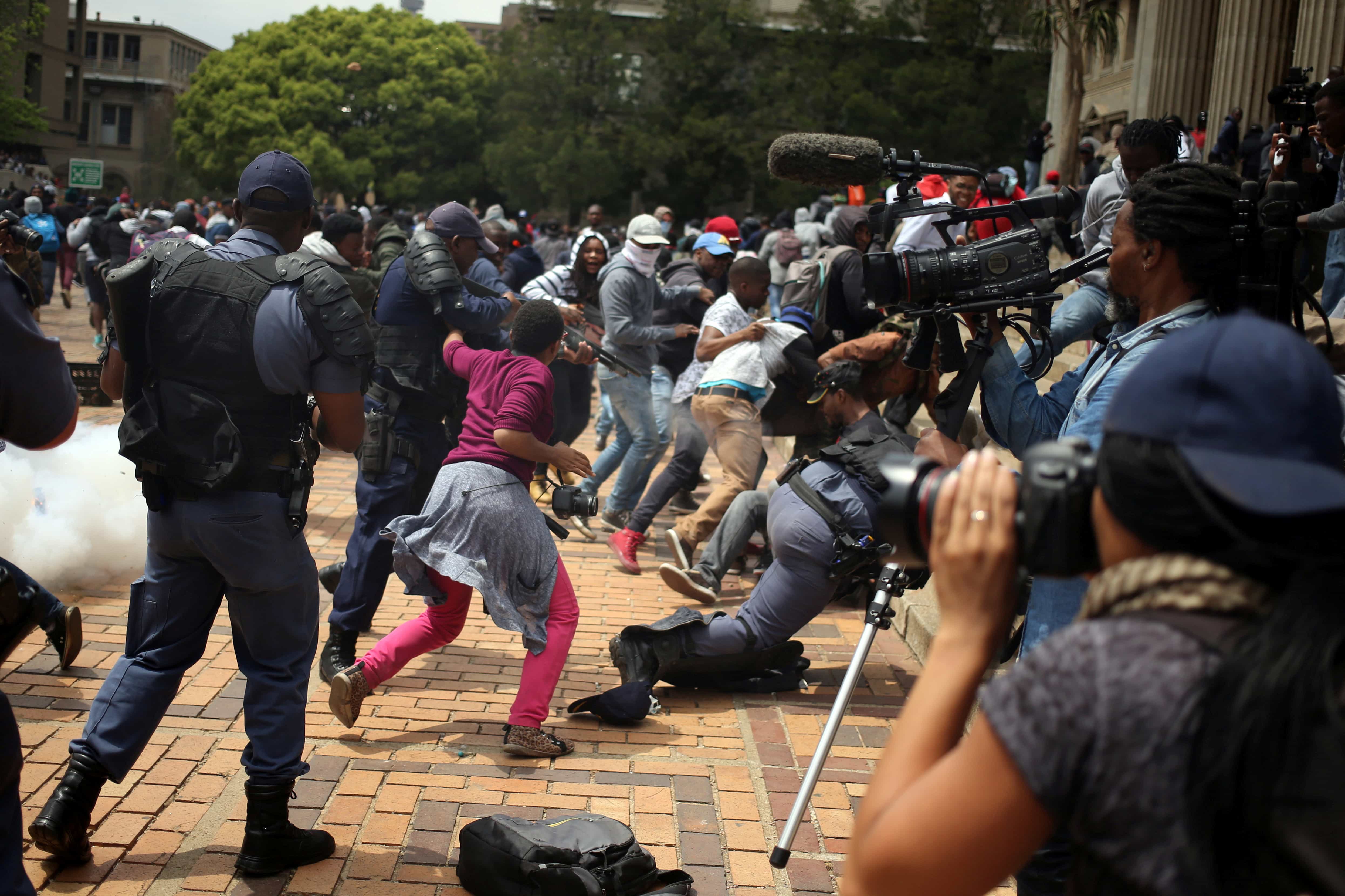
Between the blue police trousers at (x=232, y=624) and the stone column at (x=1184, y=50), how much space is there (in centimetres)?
1851


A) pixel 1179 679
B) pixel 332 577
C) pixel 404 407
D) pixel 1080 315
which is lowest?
pixel 332 577

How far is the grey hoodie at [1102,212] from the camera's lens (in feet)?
13.6

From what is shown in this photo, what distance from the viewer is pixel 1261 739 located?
120 centimetres

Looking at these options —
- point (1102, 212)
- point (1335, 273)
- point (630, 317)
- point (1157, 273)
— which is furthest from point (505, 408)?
point (1335, 273)

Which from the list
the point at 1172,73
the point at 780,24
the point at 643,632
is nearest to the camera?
the point at 643,632

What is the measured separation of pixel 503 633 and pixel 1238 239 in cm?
444

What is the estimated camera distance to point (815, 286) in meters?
7.38

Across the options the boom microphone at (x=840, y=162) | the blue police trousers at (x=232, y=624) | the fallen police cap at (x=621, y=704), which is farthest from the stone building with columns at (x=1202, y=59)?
the blue police trousers at (x=232, y=624)

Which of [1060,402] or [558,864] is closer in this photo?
[1060,402]

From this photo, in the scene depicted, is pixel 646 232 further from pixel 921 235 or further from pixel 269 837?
pixel 269 837

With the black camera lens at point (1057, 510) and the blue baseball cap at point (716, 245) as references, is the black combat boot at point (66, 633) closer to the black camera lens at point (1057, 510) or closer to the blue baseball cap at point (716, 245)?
the black camera lens at point (1057, 510)

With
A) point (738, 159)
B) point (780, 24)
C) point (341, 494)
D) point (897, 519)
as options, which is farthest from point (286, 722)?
point (780, 24)

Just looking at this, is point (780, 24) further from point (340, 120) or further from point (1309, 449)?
point (1309, 449)

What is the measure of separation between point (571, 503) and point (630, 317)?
3.68 metres
